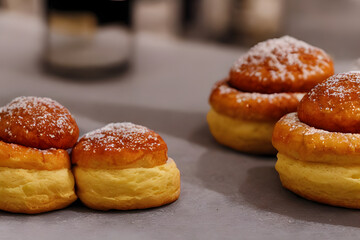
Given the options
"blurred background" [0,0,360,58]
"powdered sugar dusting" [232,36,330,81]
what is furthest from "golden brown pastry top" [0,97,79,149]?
"blurred background" [0,0,360,58]

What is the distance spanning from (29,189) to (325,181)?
995mm

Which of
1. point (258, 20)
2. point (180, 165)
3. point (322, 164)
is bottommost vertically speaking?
point (258, 20)

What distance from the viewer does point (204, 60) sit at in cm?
412

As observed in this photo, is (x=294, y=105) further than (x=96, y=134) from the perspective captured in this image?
Yes

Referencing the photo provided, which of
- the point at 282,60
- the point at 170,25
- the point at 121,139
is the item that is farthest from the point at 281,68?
the point at 170,25

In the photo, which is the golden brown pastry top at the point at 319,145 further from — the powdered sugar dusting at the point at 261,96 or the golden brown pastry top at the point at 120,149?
the golden brown pastry top at the point at 120,149

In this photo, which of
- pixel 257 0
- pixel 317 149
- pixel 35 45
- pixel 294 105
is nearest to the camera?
pixel 317 149

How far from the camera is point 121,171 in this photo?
2049 mm

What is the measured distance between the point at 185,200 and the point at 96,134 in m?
0.39

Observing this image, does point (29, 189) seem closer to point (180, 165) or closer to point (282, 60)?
point (180, 165)

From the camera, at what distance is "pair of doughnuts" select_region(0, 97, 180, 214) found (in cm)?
201

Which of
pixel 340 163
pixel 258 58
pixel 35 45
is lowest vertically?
pixel 35 45

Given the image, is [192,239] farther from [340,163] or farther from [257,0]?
[257,0]

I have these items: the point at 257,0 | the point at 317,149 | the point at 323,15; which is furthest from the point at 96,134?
the point at 323,15
